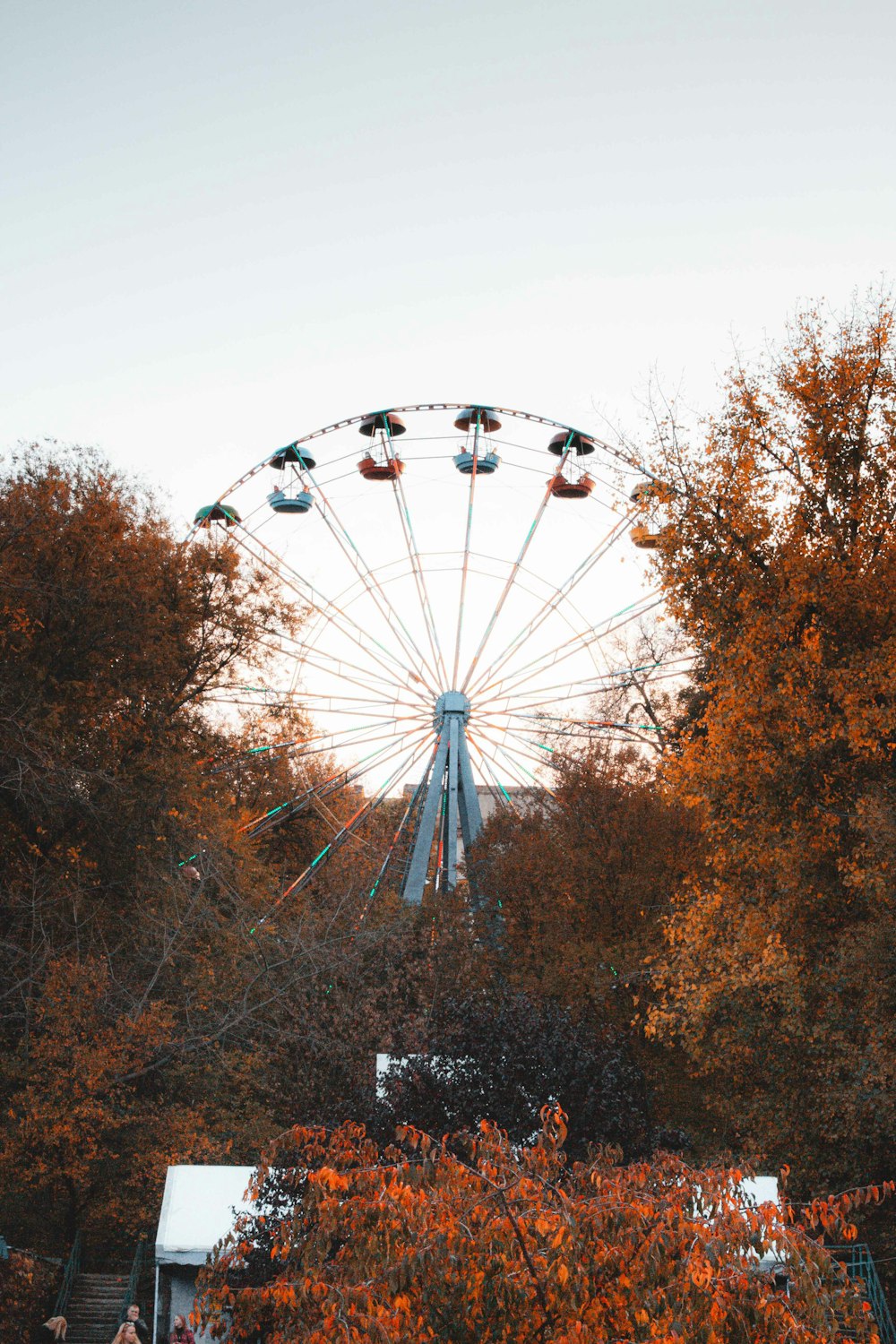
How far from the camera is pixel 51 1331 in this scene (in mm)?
14000

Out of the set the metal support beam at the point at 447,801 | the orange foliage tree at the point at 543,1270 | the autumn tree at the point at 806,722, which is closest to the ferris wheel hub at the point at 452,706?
the metal support beam at the point at 447,801

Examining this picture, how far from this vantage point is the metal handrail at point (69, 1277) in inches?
688

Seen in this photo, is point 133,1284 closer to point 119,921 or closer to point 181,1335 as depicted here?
point 119,921

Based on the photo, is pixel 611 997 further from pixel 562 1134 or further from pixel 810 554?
pixel 562 1134

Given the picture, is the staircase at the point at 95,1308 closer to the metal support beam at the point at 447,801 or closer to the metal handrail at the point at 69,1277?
the metal handrail at the point at 69,1277

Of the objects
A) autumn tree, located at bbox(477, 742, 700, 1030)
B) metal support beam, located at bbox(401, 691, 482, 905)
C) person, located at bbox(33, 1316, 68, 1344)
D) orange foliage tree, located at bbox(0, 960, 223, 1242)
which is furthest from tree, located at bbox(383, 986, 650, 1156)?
metal support beam, located at bbox(401, 691, 482, 905)

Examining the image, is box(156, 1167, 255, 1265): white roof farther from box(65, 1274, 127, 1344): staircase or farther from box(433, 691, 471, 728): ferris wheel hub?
box(433, 691, 471, 728): ferris wheel hub

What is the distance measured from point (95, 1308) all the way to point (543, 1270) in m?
15.6

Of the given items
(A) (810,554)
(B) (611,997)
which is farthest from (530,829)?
(A) (810,554)

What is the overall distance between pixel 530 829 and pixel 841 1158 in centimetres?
1081

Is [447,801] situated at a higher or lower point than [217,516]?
lower

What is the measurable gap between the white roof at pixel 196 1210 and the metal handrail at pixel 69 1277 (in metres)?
6.78

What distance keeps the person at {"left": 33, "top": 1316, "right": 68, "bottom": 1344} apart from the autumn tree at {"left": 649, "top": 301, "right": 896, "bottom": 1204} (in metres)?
7.77

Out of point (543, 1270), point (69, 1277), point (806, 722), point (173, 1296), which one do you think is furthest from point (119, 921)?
point (543, 1270)
